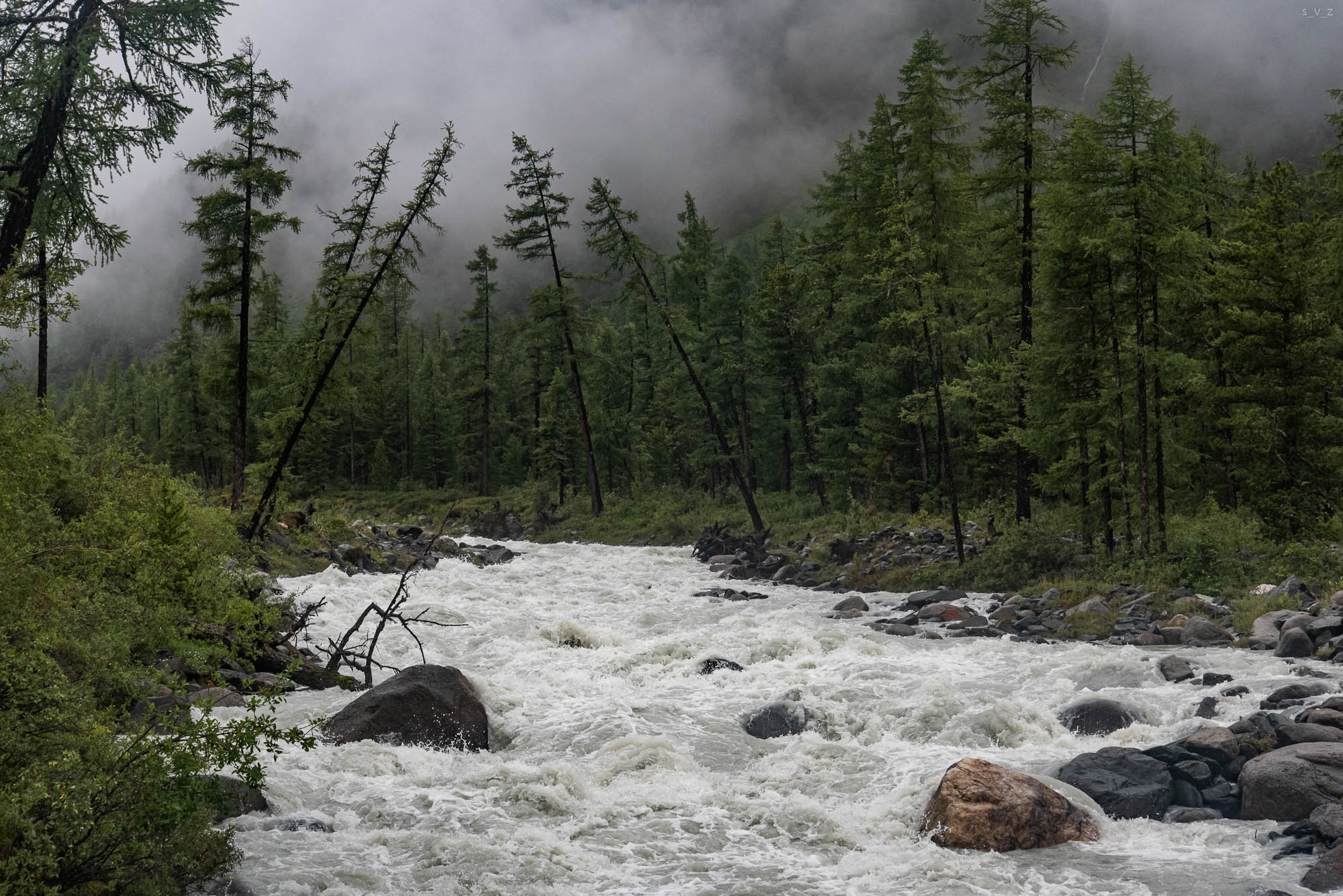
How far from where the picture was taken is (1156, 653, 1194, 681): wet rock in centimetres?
1112

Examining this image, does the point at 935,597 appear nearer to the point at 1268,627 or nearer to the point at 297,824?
the point at 1268,627

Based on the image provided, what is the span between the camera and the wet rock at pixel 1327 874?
6004 millimetres

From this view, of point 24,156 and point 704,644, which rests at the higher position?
point 24,156

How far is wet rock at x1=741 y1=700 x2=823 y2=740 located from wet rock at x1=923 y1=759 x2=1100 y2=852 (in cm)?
310

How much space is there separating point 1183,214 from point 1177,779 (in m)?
13.9

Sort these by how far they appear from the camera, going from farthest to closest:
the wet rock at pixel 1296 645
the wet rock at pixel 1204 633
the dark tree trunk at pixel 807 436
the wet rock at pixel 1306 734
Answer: the dark tree trunk at pixel 807 436 < the wet rock at pixel 1204 633 < the wet rock at pixel 1296 645 < the wet rock at pixel 1306 734

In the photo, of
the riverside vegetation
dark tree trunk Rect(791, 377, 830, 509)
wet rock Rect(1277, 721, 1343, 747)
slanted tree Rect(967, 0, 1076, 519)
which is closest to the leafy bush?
the riverside vegetation

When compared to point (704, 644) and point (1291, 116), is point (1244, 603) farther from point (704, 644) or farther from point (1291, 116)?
point (1291, 116)

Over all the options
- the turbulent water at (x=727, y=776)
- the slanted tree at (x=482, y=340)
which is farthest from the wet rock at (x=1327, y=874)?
the slanted tree at (x=482, y=340)

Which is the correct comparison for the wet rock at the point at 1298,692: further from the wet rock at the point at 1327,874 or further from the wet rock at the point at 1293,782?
the wet rock at the point at 1327,874

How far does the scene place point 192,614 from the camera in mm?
11812

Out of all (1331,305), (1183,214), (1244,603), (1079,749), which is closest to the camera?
(1079,749)

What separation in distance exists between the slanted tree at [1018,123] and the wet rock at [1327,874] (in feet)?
51.5

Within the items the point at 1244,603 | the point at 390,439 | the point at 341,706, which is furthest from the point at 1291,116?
the point at 341,706
